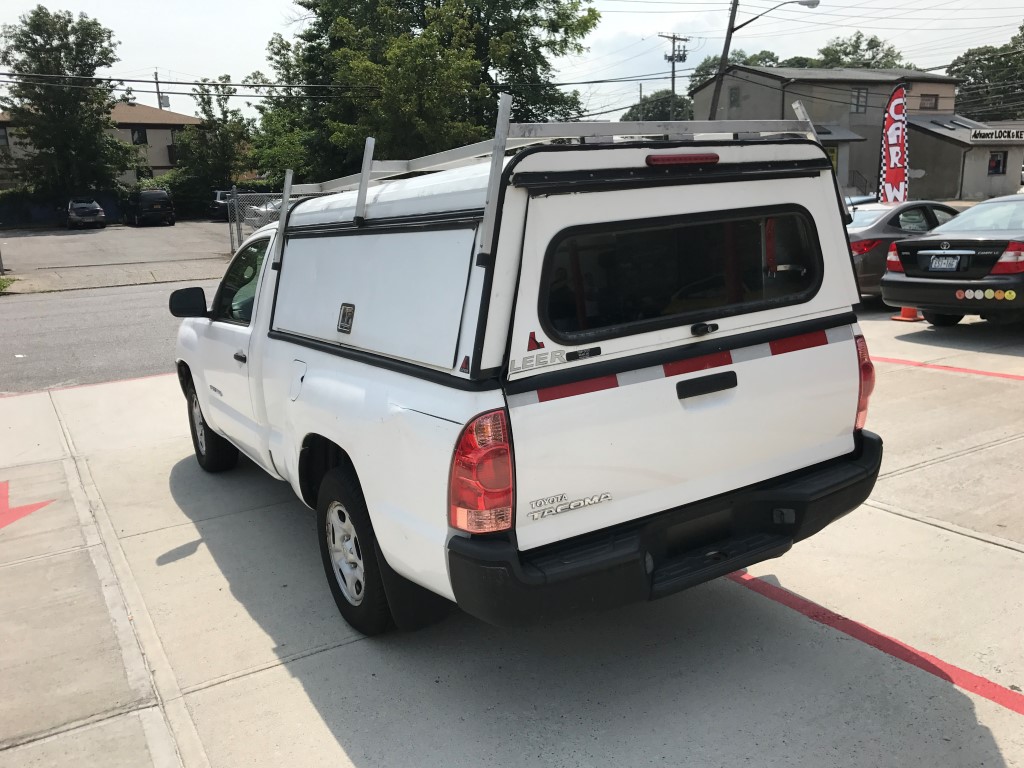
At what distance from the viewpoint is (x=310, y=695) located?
344cm

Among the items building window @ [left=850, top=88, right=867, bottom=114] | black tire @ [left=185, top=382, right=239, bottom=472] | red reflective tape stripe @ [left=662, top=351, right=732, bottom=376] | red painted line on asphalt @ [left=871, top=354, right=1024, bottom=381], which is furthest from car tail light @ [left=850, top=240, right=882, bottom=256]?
building window @ [left=850, top=88, right=867, bottom=114]

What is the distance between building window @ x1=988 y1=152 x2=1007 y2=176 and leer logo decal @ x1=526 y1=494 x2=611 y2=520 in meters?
53.9

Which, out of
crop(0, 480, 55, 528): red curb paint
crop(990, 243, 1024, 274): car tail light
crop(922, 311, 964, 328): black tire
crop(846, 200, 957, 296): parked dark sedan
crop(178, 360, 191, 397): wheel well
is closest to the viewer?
crop(0, 480, 55, 528): red curb paint

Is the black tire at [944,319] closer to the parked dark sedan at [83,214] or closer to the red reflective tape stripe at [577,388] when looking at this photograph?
the red reflective tape stripe at [577,388]

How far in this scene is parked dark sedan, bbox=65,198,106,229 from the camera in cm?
3931

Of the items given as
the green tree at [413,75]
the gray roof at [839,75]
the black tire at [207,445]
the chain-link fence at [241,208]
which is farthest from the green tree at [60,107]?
the black tire at [207,445]

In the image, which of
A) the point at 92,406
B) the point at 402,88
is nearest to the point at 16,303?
the point at 92,406

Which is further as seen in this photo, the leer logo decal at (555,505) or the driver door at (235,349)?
the driver door at (235,349)

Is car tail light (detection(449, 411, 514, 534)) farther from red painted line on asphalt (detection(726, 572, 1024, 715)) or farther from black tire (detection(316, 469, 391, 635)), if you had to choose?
red painted line on asphalt (detection(726, 572, 1024, 715))

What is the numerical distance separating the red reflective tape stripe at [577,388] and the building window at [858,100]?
5029cm

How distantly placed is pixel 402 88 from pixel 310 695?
90.7 ft

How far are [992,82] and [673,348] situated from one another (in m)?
105

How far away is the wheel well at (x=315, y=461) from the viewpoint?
393 centimetres

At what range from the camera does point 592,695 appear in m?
3.34
